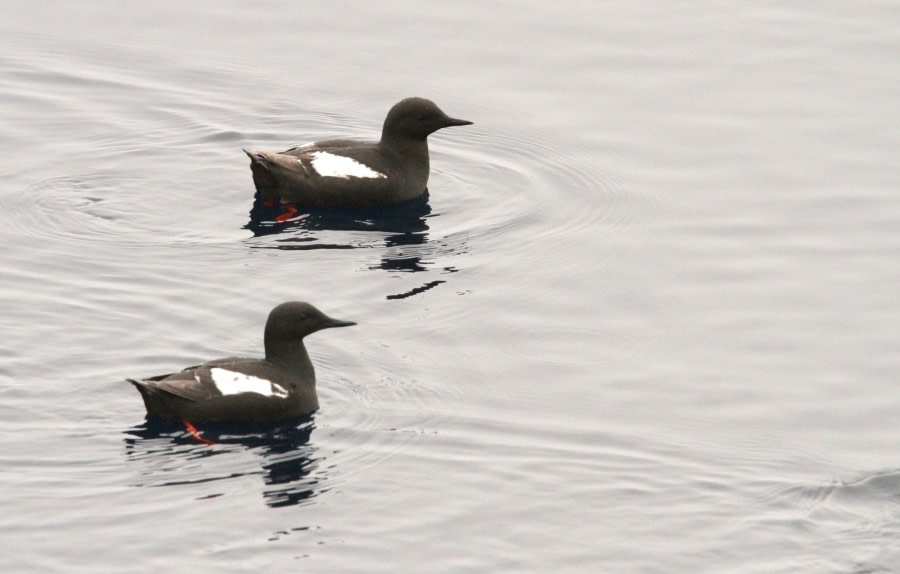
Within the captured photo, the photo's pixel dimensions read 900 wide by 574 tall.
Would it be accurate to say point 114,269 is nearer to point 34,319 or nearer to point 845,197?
point 34,319

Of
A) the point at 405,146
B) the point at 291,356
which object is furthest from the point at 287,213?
the point at 291,356

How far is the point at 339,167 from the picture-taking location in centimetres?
1892

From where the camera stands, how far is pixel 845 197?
1914cm

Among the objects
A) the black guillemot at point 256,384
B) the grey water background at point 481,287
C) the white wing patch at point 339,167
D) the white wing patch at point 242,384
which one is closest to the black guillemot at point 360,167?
the white wing patch at point 339,167

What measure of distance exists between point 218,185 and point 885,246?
6718 mm

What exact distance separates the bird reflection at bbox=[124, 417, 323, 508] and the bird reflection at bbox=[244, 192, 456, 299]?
334 centimetres

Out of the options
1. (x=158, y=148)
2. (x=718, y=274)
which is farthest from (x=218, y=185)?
(x=718, y=274)

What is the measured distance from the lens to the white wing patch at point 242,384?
14.2 meters

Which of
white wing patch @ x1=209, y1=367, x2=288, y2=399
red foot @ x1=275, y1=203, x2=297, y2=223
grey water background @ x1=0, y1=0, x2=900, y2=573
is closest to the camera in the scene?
grey water background @ x1=0, y1=0, x2=900, y2=573

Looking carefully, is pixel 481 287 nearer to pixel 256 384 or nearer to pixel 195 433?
pixel 256 384

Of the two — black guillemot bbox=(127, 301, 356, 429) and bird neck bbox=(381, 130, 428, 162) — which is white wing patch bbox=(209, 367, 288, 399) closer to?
black guillemot bbox=(127, 301, 356, 429)

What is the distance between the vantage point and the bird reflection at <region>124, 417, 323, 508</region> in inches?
529

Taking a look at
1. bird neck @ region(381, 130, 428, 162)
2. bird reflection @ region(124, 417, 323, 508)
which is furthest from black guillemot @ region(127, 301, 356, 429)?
bird neck @ region(381, 130, 428, 162)

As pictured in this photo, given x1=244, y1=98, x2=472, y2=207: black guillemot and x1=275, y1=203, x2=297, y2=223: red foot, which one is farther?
x1=244, y1=98, x2=472, y2=207: black guillemot
